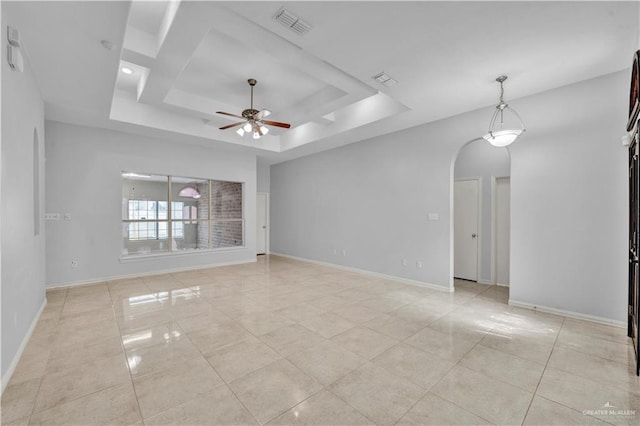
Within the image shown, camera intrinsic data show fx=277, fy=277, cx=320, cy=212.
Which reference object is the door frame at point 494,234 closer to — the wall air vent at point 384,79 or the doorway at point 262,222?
the wall air vent at point 384,79

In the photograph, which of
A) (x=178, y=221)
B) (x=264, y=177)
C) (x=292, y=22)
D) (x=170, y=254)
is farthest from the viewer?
(x=264, y=177)

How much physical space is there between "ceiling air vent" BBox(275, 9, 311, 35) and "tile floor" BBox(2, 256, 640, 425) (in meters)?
3.03

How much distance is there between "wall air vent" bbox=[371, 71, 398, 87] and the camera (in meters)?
3.38

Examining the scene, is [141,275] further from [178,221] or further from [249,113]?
[249,113]

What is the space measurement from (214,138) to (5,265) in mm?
4306

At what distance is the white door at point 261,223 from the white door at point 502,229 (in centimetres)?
653

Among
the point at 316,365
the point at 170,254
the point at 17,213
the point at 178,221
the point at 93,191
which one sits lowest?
the point at 316,365

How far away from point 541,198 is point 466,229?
1.86 metres

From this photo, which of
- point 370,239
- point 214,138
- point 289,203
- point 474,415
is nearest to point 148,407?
point 474,415

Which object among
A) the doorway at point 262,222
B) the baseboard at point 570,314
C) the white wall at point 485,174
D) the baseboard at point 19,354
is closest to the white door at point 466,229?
the white wall at point 485,174

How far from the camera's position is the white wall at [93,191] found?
4.91m

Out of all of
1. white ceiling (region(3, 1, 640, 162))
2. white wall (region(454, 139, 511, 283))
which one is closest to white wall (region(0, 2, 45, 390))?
white ceiling (region(3, 1, 640, 162))

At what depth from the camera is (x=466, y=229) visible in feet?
18.5

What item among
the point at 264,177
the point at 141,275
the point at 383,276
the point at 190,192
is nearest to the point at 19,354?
the point at 141,275
